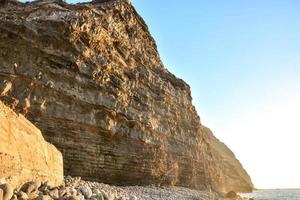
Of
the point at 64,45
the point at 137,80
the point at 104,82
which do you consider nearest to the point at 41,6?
the point at 64,45

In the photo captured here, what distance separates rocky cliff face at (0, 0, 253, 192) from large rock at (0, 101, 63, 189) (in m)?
10.3

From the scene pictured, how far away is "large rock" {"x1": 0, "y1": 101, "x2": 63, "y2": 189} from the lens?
8766mm

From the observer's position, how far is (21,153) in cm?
974

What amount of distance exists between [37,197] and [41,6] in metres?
21.9

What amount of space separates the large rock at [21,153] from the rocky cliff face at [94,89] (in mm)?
10307

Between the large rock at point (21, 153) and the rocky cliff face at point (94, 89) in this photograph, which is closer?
the large rock at point (21, 153)

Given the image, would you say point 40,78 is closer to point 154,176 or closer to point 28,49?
point 28,49

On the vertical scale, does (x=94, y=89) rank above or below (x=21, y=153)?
above

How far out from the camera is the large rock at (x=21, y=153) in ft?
28.8

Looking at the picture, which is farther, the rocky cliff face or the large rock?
the rocky cliff face

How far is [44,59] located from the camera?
23.5 metres

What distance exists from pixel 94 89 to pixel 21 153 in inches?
629

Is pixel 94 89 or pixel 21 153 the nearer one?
pixel 21 153

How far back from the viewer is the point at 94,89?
1007 inches
